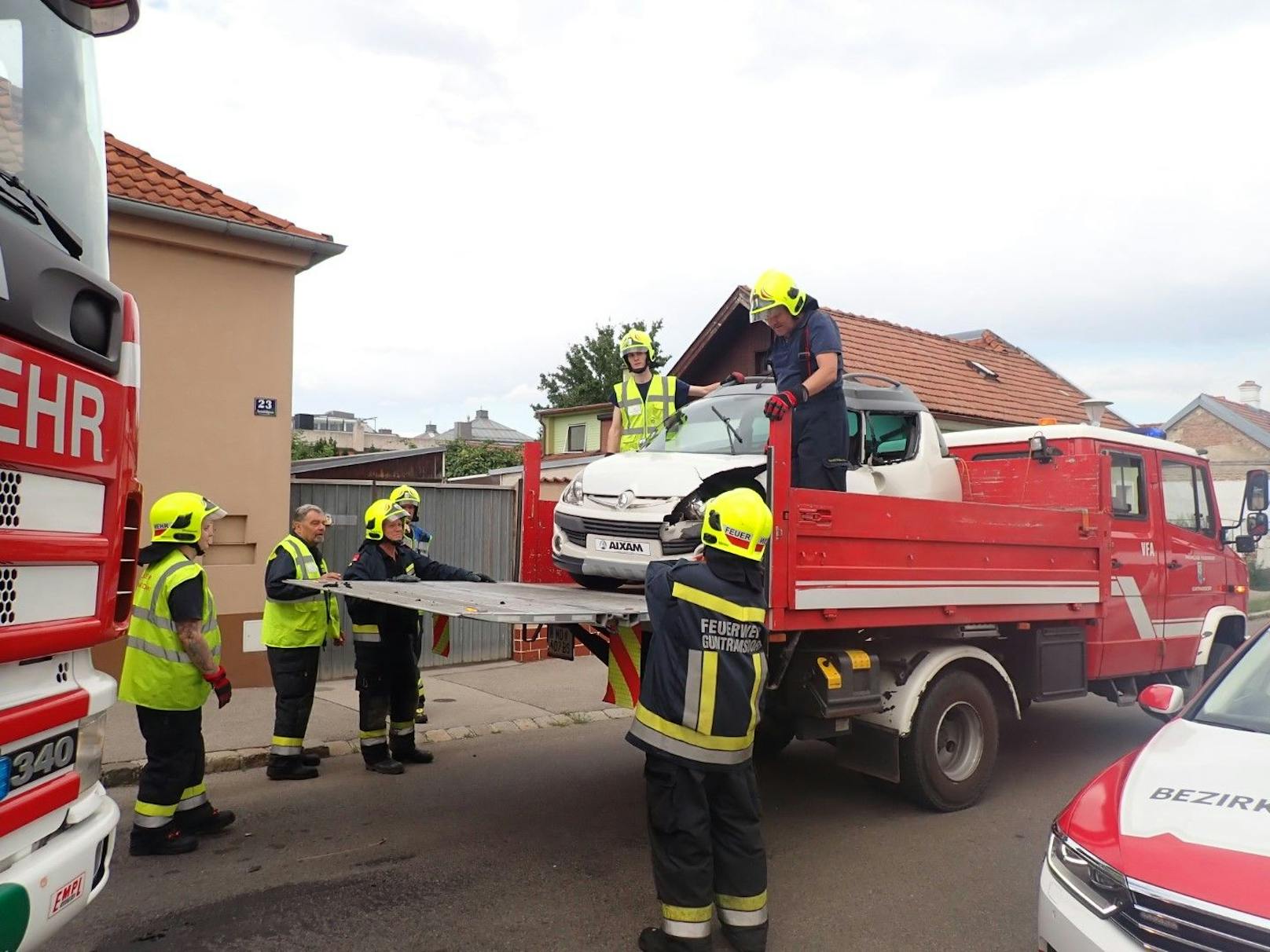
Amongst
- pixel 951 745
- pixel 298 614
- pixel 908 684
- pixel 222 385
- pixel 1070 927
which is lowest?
pixel 951 745

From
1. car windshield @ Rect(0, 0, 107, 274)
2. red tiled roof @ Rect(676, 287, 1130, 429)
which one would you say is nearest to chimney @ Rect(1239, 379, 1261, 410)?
red tiled roof @ Rect(676, 287, 1130, 429)

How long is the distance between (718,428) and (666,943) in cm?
296

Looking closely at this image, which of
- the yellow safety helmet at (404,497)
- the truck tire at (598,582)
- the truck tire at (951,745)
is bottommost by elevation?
the truck tire at (951,745)

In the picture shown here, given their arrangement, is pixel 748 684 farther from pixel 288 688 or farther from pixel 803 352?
pixel 288 688

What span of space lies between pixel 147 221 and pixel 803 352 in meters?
Result: 5.93

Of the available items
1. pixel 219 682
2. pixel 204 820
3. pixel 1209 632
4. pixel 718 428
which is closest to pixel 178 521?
pixel 219 682

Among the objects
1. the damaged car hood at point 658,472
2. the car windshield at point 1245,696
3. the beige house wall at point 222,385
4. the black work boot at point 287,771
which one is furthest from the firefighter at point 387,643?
the car windshield at point 1245,696

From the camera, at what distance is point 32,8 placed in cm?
261

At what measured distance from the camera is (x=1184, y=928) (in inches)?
98.0

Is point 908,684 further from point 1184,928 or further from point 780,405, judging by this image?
point 1184,928

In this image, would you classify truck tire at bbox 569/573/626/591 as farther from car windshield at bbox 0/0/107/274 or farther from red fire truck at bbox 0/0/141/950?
car windshield at bbox 0/0/107/274

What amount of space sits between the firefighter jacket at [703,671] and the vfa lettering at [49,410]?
2091 millimetres

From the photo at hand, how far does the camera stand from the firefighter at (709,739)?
3.58 meters

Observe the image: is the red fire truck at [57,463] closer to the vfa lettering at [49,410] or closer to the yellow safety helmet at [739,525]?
the vfa lettering at [49,410]
